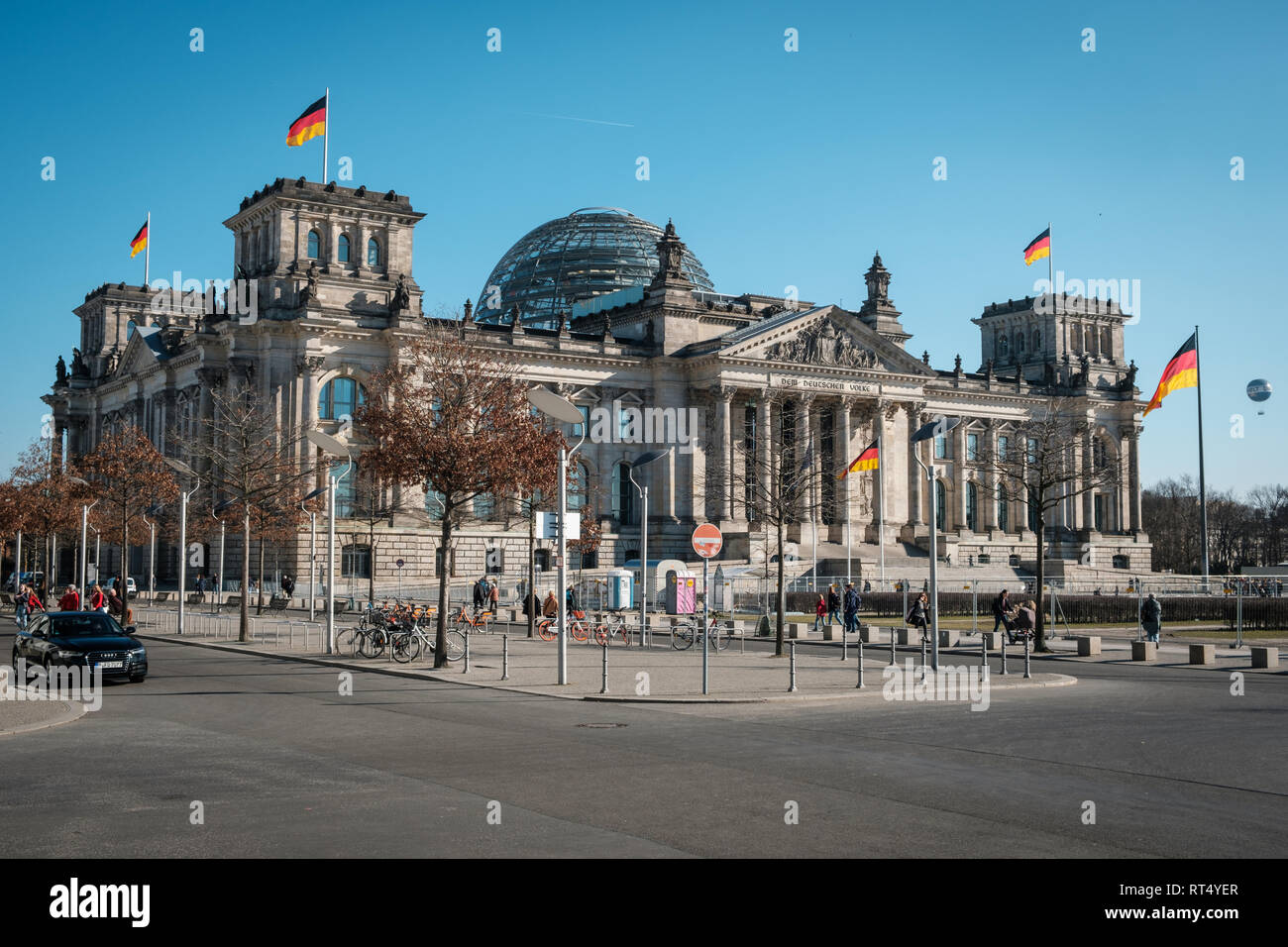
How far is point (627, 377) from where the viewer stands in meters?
92.1

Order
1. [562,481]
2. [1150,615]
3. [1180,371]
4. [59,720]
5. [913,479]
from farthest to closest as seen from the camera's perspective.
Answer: [913,479]
[1180,371]
[1150,615]
[562,481]
[59,720]

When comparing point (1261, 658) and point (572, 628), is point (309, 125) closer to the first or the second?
point (572, 628)

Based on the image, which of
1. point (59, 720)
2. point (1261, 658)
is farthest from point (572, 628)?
point (59, 720)

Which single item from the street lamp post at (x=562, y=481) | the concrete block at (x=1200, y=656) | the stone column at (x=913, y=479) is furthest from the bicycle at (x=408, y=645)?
the stone column at (x=913, y=479)

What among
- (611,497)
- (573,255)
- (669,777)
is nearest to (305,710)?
(669,777)

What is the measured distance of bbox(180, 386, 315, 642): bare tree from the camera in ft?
153

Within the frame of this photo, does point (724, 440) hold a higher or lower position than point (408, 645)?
higher

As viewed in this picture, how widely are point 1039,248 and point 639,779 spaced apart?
6936 centimetres

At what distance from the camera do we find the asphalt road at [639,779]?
36.3ft

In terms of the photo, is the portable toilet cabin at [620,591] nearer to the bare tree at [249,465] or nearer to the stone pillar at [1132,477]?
the bare tree at [249,465]

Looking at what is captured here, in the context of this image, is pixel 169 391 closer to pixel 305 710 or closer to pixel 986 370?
pixel 986 370

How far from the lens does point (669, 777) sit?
14.5m

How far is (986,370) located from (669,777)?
10335 cm
